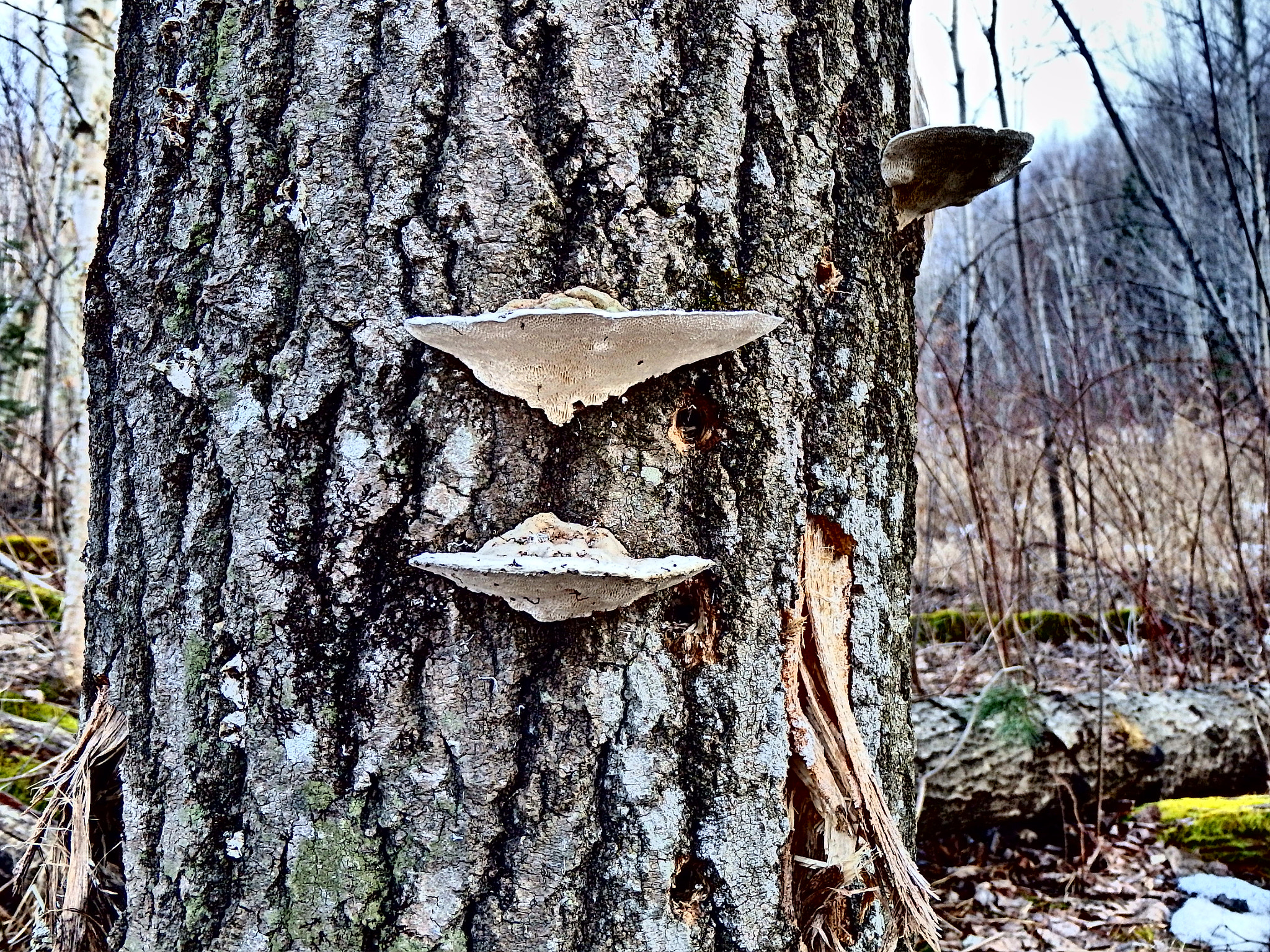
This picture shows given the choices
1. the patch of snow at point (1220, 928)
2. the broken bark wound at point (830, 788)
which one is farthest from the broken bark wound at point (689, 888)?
the patch of snow at point (1220, 928)

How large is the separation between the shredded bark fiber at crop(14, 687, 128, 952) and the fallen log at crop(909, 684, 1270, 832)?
109 inches

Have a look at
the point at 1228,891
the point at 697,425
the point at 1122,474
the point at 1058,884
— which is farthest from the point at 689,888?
the point at 1122,474

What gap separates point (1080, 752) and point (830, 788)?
2.99m

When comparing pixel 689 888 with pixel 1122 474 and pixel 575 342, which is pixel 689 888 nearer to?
pixel 575 342

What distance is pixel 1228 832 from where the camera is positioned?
311cm

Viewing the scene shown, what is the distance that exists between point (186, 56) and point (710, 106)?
31.9 inches

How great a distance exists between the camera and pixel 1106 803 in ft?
11.9

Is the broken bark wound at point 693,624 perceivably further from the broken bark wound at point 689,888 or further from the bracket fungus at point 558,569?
the broken bark wound at point 689,888

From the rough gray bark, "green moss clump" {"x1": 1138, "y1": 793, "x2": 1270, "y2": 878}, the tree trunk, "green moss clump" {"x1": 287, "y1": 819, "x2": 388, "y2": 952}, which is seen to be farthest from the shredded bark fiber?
the tree trunk

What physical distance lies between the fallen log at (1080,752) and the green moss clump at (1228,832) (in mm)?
284

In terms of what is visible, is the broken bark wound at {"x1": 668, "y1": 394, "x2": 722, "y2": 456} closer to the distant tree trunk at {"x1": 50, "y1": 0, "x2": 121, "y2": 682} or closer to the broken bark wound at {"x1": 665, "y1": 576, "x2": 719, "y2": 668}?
the broken bark wound at {"x1": 665, "y1": 576, "x2": 719, "y2": 668}

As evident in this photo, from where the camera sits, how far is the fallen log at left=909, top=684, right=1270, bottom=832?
3.29m

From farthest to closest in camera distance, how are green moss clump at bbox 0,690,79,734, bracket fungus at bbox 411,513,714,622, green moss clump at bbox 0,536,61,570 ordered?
green moss clump at bbox 0,536,61,570 → green moss clump at bbox 0,690,79,734 → bracket fungus at bbox 411,513,714,622

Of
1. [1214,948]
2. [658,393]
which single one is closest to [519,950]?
[658,393]
